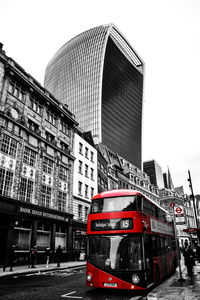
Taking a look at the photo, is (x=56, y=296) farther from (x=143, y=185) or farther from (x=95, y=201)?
(x=143, y=185)

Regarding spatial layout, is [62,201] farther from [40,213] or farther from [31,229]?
[31,229]

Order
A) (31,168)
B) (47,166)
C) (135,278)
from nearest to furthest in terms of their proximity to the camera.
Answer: (135,278), (31,168), (47,166)

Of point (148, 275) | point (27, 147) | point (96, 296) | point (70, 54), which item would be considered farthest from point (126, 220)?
point (70, 54)

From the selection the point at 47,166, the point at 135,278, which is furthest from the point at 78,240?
the point at 135,278

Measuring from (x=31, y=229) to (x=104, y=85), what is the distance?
108 m

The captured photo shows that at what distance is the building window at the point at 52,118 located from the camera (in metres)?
31.7

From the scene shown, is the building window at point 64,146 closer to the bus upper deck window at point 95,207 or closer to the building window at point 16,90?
the building window at point 16,90

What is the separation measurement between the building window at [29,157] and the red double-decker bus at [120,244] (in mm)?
17434

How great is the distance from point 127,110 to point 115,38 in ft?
154

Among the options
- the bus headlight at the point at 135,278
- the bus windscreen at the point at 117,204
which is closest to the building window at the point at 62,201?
the bus windscreen at the point at 117,204

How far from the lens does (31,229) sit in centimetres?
2453

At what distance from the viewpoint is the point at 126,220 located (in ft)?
30.2

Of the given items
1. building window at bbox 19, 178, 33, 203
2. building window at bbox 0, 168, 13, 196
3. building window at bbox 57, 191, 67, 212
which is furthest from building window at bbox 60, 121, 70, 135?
building window at bbox 0, 168, 13, 196

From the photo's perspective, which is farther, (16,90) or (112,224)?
(16,90)
